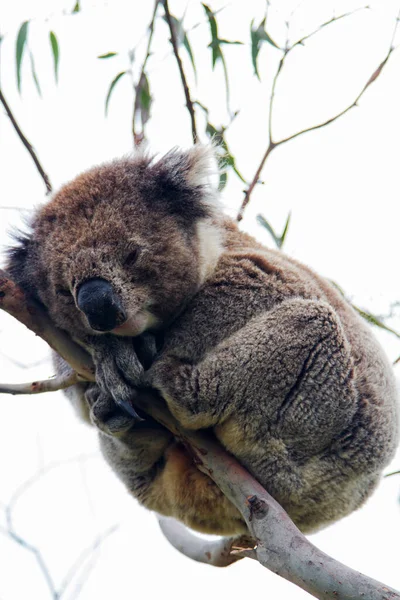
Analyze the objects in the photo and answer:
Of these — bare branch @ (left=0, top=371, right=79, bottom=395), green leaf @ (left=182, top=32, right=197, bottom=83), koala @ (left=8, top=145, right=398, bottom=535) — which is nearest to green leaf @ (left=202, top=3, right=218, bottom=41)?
green leaf @ (left=182, top=32, right=197, bottom=83)

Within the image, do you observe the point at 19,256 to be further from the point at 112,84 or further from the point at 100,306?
the point at 112,84

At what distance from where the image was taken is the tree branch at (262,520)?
1.79m

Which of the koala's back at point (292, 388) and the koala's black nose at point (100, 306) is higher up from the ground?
the koala's black nose at point (100, 306)

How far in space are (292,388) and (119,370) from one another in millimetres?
634

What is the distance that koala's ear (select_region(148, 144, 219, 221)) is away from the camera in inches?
115

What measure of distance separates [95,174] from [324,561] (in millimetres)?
1759

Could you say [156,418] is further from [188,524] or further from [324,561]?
[324,561]

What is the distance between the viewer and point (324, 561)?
1852mm

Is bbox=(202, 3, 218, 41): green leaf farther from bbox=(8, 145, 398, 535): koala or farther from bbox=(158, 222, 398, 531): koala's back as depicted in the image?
bbox=(158, 222, 398, 531): koala's back

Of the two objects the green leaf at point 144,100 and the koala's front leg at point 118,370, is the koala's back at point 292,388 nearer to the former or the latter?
the koala's front leg at point 118,370

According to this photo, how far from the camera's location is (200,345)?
8.96ft

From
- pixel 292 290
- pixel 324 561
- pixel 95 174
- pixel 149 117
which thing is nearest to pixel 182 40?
pixel 149 117

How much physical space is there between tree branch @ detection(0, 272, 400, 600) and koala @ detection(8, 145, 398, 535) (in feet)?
0.19

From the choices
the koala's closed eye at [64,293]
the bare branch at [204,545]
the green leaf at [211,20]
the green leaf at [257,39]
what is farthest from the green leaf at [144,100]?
the bare branch at [204,545]
